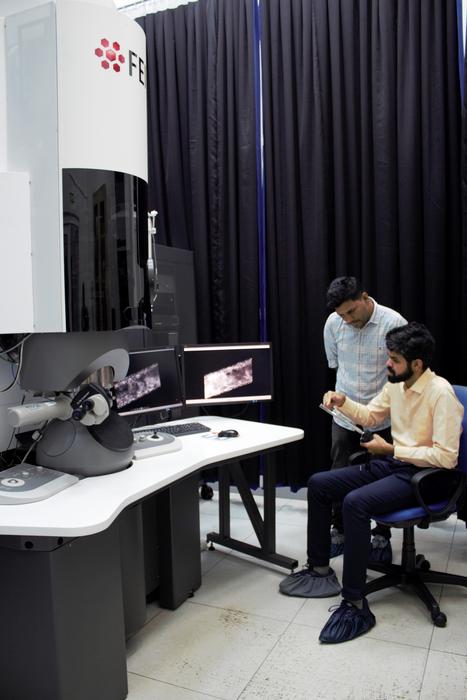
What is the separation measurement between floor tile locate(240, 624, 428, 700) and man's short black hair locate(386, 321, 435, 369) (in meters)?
1.08

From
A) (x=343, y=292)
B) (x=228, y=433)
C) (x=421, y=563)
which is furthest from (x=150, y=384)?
(x=421, y=563)

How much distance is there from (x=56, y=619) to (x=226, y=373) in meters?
1.47

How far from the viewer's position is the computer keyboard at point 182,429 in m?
2.62

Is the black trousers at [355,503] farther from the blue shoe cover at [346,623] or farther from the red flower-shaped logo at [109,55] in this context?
the red flower-shaped logo at [109,55]

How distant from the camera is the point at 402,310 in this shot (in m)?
3.28

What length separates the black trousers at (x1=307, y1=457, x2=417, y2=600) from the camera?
2.20 metres

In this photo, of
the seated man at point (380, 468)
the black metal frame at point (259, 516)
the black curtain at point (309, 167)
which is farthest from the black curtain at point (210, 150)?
the seated man at point (380, 468)

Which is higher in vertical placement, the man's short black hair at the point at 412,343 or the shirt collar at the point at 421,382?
the man's short black hair at the point at 412,343

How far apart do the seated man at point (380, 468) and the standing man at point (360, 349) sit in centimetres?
23

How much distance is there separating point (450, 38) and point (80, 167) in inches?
95.5

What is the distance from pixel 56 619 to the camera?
162 centimetres

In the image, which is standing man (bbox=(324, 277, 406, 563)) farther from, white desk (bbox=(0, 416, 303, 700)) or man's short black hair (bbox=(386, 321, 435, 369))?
white desk (bbox=(0, 416, 303, 700))

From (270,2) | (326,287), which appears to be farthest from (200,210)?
(270,2)

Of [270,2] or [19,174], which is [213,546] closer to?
[19,174]
